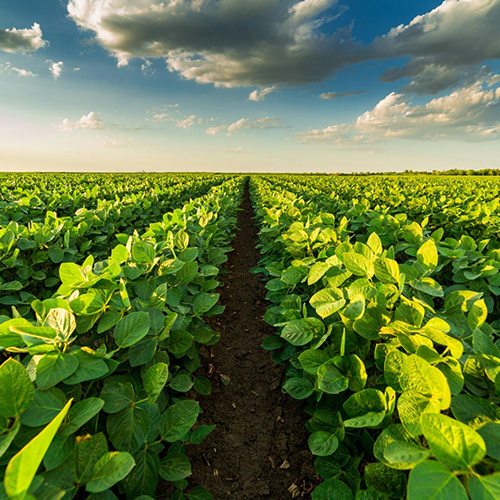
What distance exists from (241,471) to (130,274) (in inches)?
67.4

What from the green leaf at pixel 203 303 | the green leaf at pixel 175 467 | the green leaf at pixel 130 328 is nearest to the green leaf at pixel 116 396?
the green leaf at pixel 130 328

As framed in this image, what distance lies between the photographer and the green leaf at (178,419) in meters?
1.21

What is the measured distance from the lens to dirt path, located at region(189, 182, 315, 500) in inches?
82.2

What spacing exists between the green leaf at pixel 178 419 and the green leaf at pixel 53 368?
0.45 metres

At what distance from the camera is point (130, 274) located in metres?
1.80

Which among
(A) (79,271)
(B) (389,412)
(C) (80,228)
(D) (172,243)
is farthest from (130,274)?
(C) (80,228)

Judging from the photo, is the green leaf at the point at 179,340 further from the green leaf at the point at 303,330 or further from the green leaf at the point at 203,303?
the green leaf at the point at 303,330

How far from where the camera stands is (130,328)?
1.25 metres

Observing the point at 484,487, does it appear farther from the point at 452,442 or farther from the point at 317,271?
the point at 317,271

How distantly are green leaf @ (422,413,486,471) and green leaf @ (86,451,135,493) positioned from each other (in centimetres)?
78

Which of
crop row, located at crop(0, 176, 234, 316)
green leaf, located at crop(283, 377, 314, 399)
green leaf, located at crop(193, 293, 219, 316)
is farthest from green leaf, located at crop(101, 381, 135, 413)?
crop row, located at crop(0, 176, 234, 316)

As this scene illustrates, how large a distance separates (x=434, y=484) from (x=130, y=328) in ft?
3.65

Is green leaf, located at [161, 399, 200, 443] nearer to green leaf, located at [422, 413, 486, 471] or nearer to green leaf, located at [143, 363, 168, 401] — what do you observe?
green leaf, located at [143, 363, 168, 401]

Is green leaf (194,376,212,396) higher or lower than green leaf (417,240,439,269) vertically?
lower
